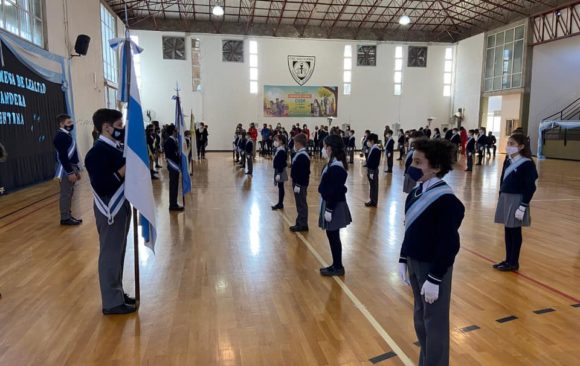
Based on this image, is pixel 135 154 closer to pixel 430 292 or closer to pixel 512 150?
pixel 430 292

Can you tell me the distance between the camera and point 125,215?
3.58 metres

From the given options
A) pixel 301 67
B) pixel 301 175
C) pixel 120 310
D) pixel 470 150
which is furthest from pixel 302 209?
pixel 301 67

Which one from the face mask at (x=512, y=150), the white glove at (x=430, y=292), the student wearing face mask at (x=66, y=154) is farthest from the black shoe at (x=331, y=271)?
the student wearing face mask at (x=66, y=154)

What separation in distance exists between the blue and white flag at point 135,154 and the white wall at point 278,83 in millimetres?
21924

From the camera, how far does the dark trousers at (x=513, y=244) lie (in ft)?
15.5

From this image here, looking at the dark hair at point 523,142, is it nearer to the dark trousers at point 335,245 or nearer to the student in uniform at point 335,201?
the student in uniform at point 335,201

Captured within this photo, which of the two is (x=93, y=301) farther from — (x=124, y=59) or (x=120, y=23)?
(x=120, y=23)

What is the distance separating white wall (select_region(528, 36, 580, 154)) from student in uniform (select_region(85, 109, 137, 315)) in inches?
943

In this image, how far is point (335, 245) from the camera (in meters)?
4.61

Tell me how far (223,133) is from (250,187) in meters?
15.3

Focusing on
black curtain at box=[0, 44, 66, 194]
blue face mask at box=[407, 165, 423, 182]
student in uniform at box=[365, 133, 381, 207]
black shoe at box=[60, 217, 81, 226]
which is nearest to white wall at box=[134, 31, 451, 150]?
black curtain at box=[0, 44, 66, 194]

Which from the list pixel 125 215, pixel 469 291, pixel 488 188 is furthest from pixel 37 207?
pixel 488 188

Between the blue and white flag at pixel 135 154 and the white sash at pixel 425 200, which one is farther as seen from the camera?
the blue and white flag at pixel 135 154

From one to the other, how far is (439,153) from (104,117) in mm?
2696
